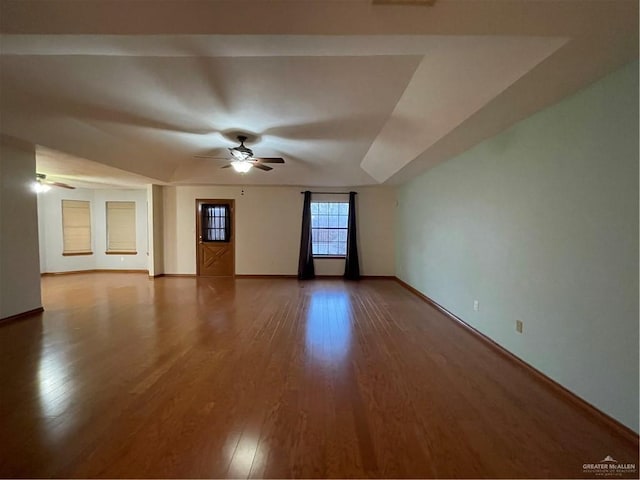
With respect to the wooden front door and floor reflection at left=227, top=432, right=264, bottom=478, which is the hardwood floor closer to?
floor reflection at left=227, top=432, right=264, bottom=478

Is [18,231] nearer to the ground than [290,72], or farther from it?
nearer to the ground

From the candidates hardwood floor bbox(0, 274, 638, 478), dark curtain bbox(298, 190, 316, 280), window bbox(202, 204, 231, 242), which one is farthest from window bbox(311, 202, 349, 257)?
hardwood floor bbox(0, 274, 638, 478)

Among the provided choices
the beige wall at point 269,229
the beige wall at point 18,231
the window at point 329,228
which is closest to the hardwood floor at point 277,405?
the beige wall at point 18,231

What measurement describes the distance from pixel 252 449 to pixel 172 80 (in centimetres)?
307

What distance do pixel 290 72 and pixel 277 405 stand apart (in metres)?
2.77

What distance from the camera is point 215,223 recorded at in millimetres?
7426

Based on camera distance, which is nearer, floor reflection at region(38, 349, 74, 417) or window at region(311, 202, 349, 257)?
floor reflection at region(38, 349, 74, 417)

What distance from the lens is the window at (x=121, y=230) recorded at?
7.94 metres

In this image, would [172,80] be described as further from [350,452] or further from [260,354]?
[350,452]

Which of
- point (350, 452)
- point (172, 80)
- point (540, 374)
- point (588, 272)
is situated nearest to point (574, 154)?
point (588, 272)

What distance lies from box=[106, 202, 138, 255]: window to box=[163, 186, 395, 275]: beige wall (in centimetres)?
138

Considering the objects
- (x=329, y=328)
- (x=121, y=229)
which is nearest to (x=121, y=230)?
(x=121, y=229)

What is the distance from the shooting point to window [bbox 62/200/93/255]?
24.7 ft

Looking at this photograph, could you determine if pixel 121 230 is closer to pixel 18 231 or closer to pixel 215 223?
pixel 215 223
